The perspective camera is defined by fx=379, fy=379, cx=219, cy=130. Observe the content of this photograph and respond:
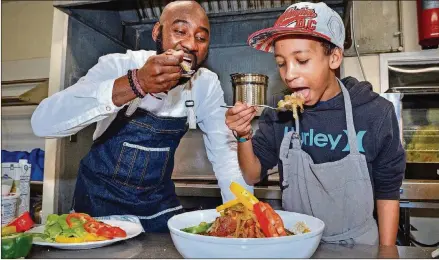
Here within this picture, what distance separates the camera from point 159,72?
117 centimetres

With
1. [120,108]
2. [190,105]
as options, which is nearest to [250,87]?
[190,105]

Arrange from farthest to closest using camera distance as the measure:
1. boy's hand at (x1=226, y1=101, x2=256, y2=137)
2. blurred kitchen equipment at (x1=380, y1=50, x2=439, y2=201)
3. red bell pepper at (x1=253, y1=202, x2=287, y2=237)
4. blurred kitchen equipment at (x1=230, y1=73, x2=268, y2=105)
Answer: blurred kitchen equipment at (x1=230, y1=73, x2=268, y2=105), blurred kitchen equipment at (x1=380, y1=50, x2=439, y2=201), boy's hand at (x1=226, y1=101, x2=256, y2=137), red bell pepper at (x1=253, y1=202, x2=287, y2=237)

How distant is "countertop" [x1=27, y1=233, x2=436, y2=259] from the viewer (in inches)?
39.8

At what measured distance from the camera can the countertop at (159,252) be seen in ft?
3.32

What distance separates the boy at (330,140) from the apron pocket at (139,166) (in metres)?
0.46

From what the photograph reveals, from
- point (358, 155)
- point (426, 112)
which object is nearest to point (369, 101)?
point (358, 155)

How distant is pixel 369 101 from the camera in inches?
58.4

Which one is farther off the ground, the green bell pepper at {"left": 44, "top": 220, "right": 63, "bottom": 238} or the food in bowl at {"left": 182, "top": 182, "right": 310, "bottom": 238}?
the food in bowl at {"left": 182, "top": 182, "right": 310, "bottom": 238}

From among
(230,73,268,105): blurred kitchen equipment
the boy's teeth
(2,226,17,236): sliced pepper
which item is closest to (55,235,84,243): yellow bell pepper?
(2,226,17,236): sliced pepper

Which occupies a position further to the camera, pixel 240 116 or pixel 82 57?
pixel 82 57

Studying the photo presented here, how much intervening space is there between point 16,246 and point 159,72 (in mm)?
612

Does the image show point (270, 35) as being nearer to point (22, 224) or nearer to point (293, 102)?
point (293, 102)

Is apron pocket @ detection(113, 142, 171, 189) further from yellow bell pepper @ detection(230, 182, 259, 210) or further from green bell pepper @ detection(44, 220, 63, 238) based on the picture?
yellow bell pepper @ detection(230, 182, 259, 210)

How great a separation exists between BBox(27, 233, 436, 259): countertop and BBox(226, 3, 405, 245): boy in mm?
199
